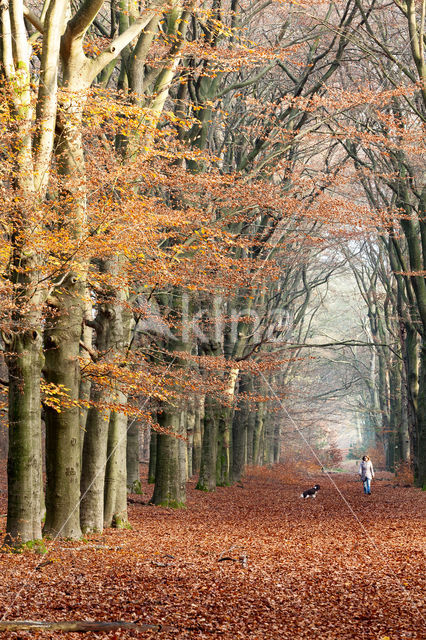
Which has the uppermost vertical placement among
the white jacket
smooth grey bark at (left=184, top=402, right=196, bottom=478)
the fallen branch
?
smooth grey bark at (left=184, top=402, right=196, bottom=478)

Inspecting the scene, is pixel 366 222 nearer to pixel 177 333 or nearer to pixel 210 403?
pixel 177 333

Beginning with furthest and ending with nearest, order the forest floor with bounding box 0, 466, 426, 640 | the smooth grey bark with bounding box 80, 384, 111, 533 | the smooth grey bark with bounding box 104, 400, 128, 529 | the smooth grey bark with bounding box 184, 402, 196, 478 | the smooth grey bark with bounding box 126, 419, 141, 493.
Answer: the smooth grey bark with bounding box 126, 419, 141, 493 → the smooth grey bark with bounding box 184, 402, 196, 478 → the smooth grey bark with bounding box 104, 400, 128, 529 → the smooth grey bark with bounding box 80, 384, 111, 533 → the forest floor with bounding box 0, 466, 426, 640

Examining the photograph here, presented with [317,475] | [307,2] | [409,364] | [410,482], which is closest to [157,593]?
[307,2]

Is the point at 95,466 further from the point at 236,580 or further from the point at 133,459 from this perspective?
the point at 133,459

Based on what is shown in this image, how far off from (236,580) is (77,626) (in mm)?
2779

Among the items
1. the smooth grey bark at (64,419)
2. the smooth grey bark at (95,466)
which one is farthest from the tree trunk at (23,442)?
the smooth grey bark at (95,466)

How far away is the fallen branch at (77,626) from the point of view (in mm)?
5426

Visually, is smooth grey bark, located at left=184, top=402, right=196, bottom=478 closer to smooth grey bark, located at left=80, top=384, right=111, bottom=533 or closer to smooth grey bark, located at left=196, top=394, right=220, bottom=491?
smooth grey bark, located at left=196, top=394, right=220, bottom=491

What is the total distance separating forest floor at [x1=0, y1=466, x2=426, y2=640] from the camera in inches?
236

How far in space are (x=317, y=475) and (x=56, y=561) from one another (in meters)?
33.0

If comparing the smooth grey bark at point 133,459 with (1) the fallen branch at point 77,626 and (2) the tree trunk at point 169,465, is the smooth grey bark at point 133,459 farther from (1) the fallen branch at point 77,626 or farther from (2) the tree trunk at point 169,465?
(1) the fallen branch at point 77,626

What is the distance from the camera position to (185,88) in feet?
52.3

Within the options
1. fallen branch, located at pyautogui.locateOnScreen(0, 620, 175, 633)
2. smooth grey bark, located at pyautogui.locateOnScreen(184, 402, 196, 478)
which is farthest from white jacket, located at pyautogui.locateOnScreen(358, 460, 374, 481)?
fallen branch, located at pyautogui.locateOnScreen(0, 620, 175, 633)

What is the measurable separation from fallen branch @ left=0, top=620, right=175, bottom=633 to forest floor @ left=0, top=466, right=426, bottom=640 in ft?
0.22
